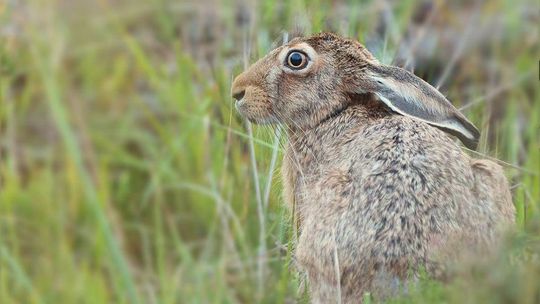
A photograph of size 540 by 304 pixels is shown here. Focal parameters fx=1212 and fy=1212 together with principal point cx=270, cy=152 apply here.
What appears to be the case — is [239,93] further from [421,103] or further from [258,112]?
[421,103]

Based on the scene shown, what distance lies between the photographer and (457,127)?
3.24 m

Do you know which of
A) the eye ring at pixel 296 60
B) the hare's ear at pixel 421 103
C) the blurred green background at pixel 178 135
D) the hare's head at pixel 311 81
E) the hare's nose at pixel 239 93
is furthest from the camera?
the blurred green background at pixel 178 135

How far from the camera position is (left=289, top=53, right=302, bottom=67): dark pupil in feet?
11.9

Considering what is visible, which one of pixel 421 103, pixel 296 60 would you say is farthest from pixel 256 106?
pixel 421 103

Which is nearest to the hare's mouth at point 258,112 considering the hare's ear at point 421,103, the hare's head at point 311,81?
the hare's head at point 311,81

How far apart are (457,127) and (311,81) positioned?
0.54m

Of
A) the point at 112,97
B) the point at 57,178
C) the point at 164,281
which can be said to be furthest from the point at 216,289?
the point at 112,97

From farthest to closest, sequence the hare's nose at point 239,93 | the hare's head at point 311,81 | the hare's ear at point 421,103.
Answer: the hare's nose at point 239,93, the hare's head at point 311,81, the hare's ear at point 421,103

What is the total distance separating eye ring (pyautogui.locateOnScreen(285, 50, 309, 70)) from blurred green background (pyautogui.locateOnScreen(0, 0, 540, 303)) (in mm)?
210

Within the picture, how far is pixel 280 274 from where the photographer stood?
4.13 meters

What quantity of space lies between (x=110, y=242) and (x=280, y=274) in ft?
2.43

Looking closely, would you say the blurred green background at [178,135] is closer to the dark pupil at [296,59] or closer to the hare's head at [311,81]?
the hare's head at [311,81]

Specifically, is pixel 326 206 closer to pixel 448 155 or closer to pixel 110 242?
pixel 448 155

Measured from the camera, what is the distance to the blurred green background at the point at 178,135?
164 inches
